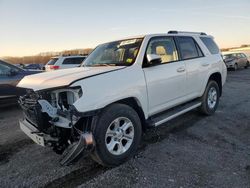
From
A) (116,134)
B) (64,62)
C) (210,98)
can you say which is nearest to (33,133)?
(116,134)

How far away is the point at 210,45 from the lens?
621cm

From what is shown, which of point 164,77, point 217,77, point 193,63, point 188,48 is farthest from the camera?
point 217,77

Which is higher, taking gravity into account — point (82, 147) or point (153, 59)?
point (153, 59)

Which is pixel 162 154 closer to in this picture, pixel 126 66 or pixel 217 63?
pixel 126 66

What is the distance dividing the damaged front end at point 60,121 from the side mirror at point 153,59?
1.42 meters

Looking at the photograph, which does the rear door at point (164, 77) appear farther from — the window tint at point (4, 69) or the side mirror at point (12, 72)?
the window tint at point (4, 69)

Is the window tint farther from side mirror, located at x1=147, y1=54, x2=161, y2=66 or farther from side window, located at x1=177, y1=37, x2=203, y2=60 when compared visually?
side window, located at x1=177, y1=37, x2=203, y2=60

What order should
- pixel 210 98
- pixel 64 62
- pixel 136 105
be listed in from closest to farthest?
1. pixel 136 105
2. pixel 210 98
3. pixel 64 62

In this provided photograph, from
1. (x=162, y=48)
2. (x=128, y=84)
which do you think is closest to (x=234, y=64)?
(x=162, y=48)

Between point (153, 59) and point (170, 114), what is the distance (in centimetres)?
117

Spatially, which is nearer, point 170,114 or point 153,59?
point 153,59

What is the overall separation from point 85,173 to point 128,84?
1.43 metres

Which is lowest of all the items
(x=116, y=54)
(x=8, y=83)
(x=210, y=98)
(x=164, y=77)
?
(x=210, y=98)

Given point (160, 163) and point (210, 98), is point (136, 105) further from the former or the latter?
point (210, 98)
